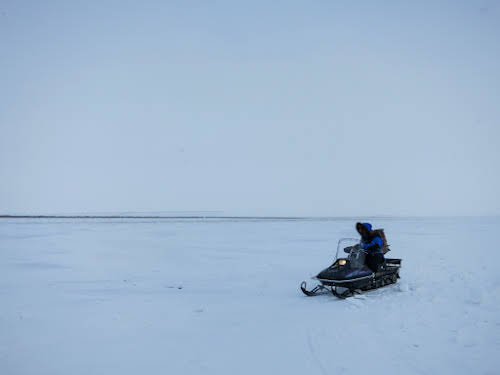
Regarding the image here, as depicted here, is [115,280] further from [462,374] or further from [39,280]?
[462,374]

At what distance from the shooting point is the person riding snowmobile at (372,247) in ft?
28.3

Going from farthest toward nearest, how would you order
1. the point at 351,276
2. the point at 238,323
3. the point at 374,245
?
the point at 374,245
the point at 351,276
the point at 238,323

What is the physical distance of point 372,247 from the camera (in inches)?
346

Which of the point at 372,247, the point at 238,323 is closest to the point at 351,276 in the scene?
the point at 372,247

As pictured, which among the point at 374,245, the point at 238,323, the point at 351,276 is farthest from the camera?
the point at 374,245

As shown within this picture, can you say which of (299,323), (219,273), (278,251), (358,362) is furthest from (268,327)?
(278,251)

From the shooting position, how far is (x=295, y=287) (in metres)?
9.31

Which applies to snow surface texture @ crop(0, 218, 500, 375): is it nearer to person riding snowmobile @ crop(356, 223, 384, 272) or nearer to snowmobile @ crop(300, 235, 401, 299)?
snowmobile @ crop(300, 235, 401, 299)

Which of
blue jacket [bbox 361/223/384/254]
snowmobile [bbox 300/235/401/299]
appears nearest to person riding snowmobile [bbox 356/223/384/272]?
blue jacket [bbox 361/223/384/254]

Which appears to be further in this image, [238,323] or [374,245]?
[374,245]

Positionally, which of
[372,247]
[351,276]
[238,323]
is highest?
[372,247]

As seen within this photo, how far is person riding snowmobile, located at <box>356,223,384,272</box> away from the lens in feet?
28.3

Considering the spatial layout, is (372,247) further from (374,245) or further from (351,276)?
(351,276)

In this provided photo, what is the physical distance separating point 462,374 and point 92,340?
5.15m
